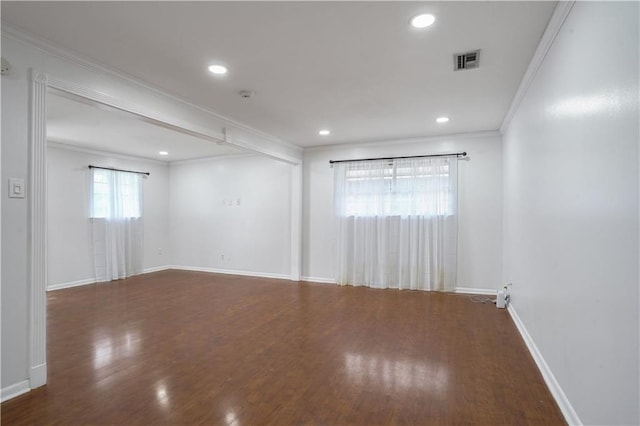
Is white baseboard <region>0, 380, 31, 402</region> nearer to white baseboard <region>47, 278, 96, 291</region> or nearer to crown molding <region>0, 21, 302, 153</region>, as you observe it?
crown molding <region>0, 21, 302, 153</region>

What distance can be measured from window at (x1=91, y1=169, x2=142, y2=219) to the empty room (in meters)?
0.75

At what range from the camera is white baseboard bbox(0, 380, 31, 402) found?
2.26 m

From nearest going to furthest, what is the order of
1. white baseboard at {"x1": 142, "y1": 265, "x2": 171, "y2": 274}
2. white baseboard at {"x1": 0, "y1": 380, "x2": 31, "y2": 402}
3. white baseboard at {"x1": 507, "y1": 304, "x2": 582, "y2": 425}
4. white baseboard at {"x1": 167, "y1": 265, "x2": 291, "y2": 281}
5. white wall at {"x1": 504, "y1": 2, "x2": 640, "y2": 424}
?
white wall at {"x1": 504, "y1": 2, "x2": 640, "y2": 424} < white baseboard at {"x1": 507, "y1": 304, "x2": 582, "y2": 425} < white baseboard at {"x1": 0, "y1": 380, "x2": 31, "y2": 402} < white baseboard at {"x1": 167, "y1": 265, "x2": 291, "y2": 281} < white baseboard at {"x1": 142, "y1": 265, "x2": 171, "y2": 274}

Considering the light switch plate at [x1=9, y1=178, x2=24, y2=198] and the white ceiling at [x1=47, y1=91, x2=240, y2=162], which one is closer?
the light switch plate at [x1=9, y1=178, x2=24, y2=198]

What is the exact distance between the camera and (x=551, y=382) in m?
2.40

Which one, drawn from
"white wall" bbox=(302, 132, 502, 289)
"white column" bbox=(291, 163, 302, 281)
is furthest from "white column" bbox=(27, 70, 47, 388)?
"white wall" bbox=(302, 132, 502, 289)

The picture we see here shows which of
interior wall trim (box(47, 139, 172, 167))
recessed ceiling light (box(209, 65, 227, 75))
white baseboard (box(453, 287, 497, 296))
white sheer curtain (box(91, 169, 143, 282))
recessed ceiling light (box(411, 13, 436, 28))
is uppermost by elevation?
recessed ceiling light (box(209, 65, 227, 75))

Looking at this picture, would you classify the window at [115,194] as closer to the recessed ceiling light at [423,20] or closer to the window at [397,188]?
the window at [397,188]

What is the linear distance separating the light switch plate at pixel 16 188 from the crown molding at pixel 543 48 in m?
3.80

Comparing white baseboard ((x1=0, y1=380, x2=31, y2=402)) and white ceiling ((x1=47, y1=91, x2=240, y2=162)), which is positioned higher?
white ceiling ((x1=47, y1=91, x2=240, y2=162))

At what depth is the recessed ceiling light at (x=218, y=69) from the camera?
2984 mm

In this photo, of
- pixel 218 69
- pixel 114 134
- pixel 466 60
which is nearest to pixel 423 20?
pixel 466 60

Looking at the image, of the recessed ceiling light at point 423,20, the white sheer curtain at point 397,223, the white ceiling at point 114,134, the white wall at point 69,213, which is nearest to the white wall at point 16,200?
the white ceiling at point 114,134

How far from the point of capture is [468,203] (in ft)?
17.8
